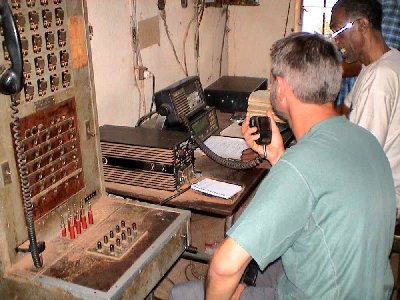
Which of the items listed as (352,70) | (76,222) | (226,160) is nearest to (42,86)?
(76,222)

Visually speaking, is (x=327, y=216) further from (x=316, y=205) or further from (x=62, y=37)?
(x=62, y=37)

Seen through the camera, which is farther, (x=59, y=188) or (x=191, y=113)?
(x=191, y=113)

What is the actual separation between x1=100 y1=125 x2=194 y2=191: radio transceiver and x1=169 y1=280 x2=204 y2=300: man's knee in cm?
43

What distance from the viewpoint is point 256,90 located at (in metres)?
3.29

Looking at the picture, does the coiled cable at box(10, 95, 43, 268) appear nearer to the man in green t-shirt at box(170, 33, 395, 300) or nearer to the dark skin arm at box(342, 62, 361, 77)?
the man in green t-shirt at box(170, 33, 395, 300)

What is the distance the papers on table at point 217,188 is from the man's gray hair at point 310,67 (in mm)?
734

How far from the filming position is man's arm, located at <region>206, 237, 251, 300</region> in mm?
1244

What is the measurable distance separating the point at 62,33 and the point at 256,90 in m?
2.00

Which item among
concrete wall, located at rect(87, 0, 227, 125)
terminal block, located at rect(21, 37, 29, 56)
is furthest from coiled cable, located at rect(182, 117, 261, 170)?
terminal block, located at rect(21, 37, 29, 56)

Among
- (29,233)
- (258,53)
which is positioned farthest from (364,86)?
(258,53)

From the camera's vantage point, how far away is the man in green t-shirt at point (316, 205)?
123cm

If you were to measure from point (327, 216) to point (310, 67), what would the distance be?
443mm

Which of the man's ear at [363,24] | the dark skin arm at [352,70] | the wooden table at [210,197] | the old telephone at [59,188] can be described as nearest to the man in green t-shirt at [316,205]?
the old telephone at [59,188]

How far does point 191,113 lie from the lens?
2564 millimetres
